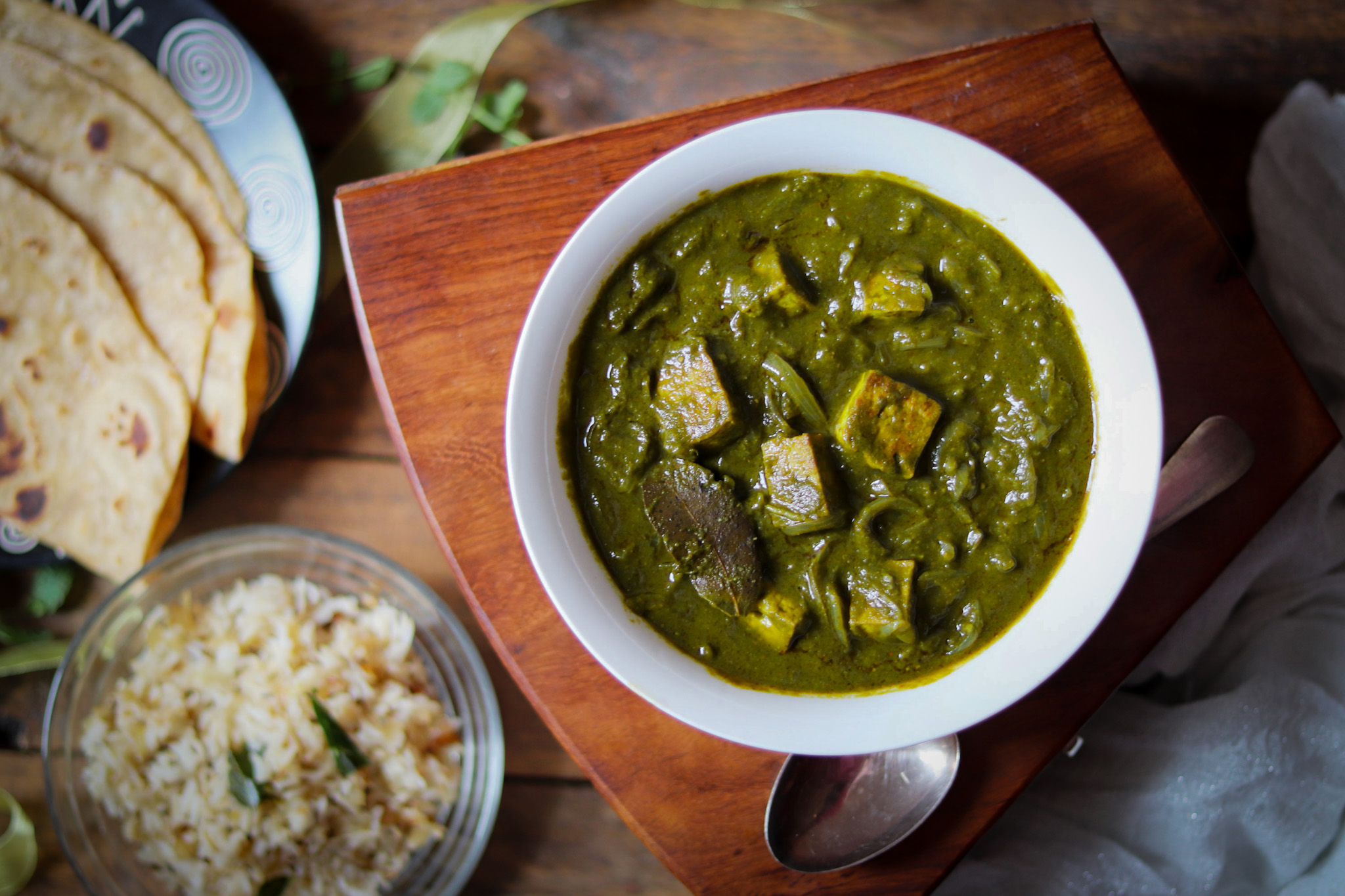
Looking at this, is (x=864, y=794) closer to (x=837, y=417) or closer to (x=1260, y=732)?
(x=837, y=417)

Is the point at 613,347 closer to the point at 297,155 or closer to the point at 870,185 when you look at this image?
the point at 870,185

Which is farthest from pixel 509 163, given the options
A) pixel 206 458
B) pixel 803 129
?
pixel 206 458

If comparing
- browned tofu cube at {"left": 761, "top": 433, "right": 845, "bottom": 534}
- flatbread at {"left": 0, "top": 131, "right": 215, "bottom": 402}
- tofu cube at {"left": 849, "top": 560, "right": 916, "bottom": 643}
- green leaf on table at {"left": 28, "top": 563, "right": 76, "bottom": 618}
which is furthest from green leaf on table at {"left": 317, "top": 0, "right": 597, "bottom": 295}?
tofu cube at {"left": 849, "top": 560, "right": 916, "bottom": 643}

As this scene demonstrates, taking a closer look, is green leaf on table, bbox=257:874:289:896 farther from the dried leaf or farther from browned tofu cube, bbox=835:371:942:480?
browned tofu cube, bbox=835:371:942:480

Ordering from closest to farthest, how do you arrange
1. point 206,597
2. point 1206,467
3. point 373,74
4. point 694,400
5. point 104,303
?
1. point 694,400
2. point 1206,467
3. point 104,303
4. point 206,597
5. point 373,74

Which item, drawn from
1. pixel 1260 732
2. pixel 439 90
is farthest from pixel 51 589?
pixel 1260 732

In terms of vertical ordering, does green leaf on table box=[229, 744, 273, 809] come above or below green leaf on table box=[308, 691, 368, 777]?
below
